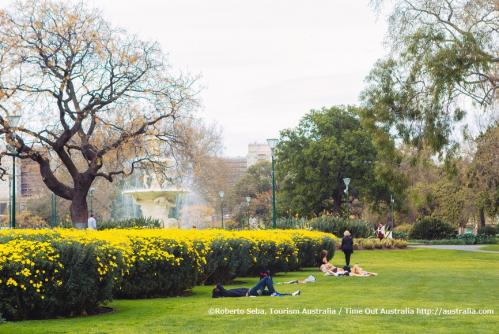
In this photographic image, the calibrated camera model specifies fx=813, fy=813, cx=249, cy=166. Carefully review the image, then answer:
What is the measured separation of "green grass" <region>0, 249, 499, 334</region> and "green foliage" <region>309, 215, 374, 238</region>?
1016 inches

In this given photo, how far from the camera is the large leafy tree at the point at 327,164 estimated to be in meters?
66.4

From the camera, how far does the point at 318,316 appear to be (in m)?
13.4

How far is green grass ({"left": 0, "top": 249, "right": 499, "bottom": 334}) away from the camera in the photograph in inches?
470

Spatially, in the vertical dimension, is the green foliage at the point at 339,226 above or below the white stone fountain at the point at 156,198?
below

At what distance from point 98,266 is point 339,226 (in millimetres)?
36665

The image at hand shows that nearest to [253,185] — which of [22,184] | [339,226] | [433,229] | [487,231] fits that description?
[487,231]

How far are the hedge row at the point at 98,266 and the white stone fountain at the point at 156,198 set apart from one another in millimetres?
29281

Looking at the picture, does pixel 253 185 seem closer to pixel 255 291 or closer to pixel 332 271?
pixel 332 271

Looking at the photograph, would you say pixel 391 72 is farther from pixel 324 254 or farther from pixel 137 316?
pixel 137 316

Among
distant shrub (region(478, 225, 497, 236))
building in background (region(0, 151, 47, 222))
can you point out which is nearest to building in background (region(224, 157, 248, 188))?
building in background (region(0, 151, 47, 222))

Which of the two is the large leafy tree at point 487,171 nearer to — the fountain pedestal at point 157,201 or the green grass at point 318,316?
the fountain pedestal at point 157,201

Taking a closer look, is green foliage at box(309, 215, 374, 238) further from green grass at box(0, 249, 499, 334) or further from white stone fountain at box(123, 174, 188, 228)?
green grass at box(0, 249, 499, 334)

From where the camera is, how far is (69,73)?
3197 centimetres

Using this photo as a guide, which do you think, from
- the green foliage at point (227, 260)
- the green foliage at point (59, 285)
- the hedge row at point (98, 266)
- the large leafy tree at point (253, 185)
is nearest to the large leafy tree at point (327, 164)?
the large leafy tree at point (253, 185)
